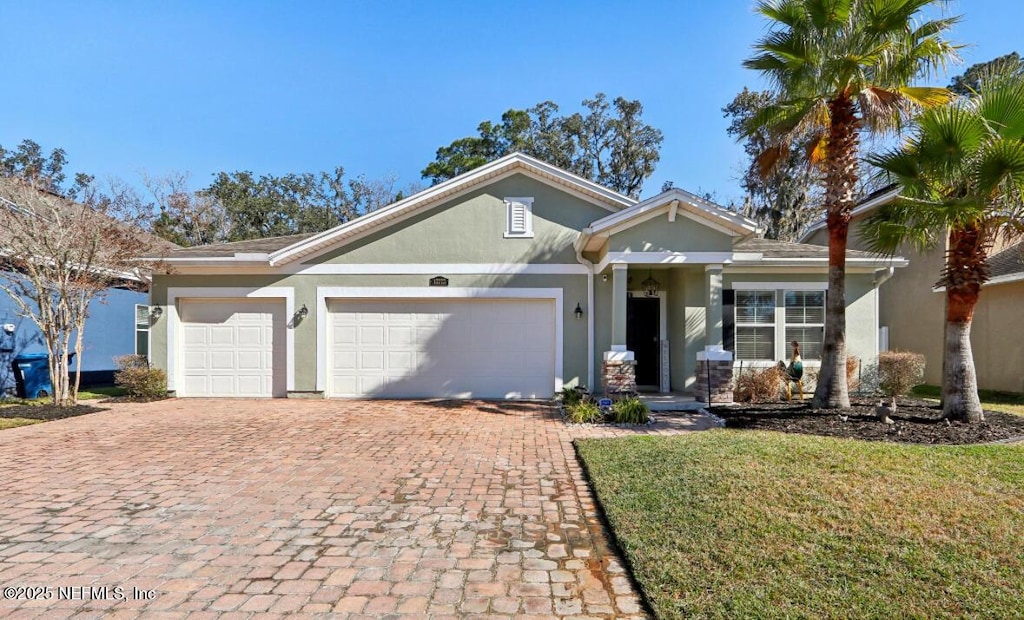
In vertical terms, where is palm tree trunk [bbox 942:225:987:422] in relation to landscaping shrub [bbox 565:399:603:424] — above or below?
above

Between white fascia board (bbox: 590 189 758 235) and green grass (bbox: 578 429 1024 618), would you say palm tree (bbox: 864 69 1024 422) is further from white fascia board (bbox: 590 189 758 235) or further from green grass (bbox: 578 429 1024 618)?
white fascia board (bbox: 590 189 758 235)

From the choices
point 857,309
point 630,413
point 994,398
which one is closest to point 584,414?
point 630,413

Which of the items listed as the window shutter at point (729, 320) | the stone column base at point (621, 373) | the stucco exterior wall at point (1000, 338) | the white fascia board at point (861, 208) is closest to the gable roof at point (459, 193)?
the window shutter at point (729, 320)

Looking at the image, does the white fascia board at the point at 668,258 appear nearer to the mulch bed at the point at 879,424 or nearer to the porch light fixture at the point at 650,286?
the porch light fixture at the point at 650,286

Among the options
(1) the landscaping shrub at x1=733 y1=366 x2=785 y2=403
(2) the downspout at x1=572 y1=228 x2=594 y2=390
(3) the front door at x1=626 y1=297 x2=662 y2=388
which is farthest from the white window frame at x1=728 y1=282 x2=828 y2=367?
(2) the downspout at x1=572 y1=228 x2=594 y2=390

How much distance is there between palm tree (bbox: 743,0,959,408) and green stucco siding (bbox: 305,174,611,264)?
14.3 ft

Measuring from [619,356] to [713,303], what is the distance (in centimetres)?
213

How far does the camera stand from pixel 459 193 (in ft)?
38.2

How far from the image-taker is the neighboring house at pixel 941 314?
11984 millimetres

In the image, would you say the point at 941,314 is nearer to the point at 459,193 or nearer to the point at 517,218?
the point at 517,218

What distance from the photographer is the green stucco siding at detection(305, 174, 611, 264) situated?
11.6 metres

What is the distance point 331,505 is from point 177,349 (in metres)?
9.33

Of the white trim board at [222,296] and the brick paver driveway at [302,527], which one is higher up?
the white trim board at [222,296]

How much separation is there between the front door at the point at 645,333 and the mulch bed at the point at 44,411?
11.3 m
